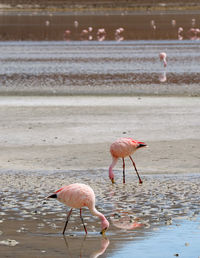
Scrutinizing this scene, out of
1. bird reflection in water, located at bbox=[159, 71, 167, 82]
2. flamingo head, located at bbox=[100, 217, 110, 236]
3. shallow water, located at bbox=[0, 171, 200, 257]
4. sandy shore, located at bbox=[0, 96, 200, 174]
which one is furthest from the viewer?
bird reflection in water, located at bbox=[159, 71, 167, 82]

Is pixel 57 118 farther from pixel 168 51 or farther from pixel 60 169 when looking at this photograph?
pixel 168 51

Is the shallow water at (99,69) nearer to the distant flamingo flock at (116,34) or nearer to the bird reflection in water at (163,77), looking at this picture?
the bird reflection in water at (163,77)

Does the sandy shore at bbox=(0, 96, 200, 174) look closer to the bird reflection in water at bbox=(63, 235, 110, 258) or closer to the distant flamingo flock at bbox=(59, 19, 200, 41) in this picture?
the bird reflection in water at bbox=(63, 235, 110, 258)

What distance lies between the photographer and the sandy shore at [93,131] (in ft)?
49.5

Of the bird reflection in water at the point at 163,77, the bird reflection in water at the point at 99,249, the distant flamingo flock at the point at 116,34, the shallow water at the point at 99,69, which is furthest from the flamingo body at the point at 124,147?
the distant flamingo flock at the point at 116,34

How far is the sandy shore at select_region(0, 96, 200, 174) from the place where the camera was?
15097 millimetres

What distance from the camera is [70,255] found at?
8852 mm

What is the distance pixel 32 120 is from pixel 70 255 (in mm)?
11740

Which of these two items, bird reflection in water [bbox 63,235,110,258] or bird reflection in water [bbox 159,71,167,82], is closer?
bird reflection in water [bbox 63,235,110,258]

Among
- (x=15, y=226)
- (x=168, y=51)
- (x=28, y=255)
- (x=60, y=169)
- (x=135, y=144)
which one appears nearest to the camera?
(x=28, y=255)

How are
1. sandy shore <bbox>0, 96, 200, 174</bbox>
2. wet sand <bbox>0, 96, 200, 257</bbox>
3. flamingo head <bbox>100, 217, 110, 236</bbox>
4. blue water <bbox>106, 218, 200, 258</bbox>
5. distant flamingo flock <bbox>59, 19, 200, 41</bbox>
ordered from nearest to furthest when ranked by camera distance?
blue water <bbox>106, 218, 200, 258</bbox>, flamingo head <bbox>100, 217, 110, 236</bbox>, wet sand <bbox>0, 96, 200, 257</bbox>, sandy shore <bbox>0, 96, 200, 174</bbox>, distant flamingo flock <bbox>59, 19, 200, 41</bbox>

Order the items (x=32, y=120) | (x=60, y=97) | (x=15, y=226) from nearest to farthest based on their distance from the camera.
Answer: (x=15, y=226) → (x=32, y=120) → (x=60, y=97)

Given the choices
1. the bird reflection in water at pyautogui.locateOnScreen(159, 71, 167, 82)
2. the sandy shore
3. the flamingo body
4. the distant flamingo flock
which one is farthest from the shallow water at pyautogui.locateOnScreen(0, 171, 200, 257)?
the distant flamingo flock

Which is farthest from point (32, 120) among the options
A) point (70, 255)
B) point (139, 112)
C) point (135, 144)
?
point (70, 255)
